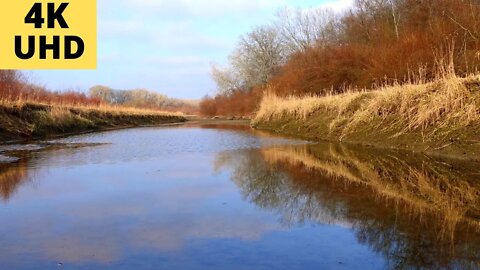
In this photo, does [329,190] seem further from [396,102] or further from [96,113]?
[96,113]

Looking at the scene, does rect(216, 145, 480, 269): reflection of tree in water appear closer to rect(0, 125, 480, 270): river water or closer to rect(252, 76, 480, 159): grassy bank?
rect(0, 125, 480, 270): river water

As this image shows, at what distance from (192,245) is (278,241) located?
0.57m

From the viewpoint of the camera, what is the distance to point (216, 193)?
15.1 feet

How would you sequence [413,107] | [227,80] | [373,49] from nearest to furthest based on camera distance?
1. [413,107]
2. [373,49]
3. [227,80]

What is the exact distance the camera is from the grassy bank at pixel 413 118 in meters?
6.67

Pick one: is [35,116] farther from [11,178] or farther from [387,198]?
[387,198]

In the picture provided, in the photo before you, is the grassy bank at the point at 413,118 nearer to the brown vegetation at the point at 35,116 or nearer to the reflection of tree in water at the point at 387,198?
the reflection of tree in water at the point at 387,198

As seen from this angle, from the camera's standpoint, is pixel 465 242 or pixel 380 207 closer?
pixel 465 242

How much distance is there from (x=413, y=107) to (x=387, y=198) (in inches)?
178

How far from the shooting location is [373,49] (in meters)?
21.5

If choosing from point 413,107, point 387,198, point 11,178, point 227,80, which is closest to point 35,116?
point 11,178

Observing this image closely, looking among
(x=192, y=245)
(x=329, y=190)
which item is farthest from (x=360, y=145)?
(x=192, y=245)

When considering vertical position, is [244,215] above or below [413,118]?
below

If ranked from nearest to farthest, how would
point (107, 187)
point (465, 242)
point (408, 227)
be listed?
point (465, 242) < point (408, 227) < point (107, 187)
